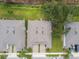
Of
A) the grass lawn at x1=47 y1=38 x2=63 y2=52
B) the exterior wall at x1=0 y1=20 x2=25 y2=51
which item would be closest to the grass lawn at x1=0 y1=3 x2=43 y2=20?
the exterior wall at x1=0 y1=20 x2=25 y2=51

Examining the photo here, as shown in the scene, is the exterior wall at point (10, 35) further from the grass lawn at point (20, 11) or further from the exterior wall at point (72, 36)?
the exterior wall at point (72, 36)

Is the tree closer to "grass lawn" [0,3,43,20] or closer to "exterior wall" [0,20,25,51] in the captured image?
"grass lawn" [0,3,43,20]

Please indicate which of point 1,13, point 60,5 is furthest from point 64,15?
point 1,13

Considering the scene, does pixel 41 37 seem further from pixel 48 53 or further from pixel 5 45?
pixel 5 45

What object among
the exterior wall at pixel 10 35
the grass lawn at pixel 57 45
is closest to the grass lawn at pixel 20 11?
the exterior wall at pixel 10 35

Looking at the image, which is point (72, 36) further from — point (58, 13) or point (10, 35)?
point (10, 35)

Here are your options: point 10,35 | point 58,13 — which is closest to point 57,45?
point 58,13
